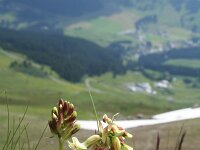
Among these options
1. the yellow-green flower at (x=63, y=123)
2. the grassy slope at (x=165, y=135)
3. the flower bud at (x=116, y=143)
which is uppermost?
the yellow-green flower at (x=63, y=123)

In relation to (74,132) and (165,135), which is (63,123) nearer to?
(74,132)

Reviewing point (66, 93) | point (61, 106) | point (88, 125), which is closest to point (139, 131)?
point (88, 125)

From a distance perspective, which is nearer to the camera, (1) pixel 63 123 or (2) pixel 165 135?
(1) pixel 63 123

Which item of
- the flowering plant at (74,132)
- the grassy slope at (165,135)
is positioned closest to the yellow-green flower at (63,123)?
the flowering plant at (74,132)

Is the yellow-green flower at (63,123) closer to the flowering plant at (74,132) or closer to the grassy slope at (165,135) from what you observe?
the flowering plant at (74,132)

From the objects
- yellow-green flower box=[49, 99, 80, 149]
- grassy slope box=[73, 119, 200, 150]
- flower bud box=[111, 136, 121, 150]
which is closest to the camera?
flower bud box=[111, 136, 121, 150]

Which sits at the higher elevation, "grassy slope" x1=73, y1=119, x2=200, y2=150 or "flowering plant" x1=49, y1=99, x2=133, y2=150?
"flowering plant" x1=49, y1=99, x2=133, y2=150

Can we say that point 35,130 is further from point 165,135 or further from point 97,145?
point 97,145

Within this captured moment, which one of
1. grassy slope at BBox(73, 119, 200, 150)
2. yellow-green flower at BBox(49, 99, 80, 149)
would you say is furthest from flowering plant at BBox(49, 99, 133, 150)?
grassy slope at BBox(73, 119, 200, 150)

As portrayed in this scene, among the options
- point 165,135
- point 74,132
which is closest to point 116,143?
point 74,132

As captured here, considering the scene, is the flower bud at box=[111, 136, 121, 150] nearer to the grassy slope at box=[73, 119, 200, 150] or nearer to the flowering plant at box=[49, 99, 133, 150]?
the flowering plant at box=[49, 99, 133, 150]

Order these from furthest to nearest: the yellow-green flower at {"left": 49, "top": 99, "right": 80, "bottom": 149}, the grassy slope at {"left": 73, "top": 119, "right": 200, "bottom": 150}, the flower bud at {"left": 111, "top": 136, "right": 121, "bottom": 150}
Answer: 1. the grassy slope at {"left": 73, "top": 119, "right": 200, "bottom": 150}
2. the yellow-green flower at {"left": 49, "top": 99, "right": 80, "bottom": 149}
3. the flower bud at {"left": 111, "top": 136, "right": 121, "bottom": 150}
